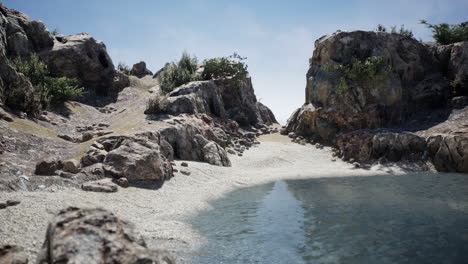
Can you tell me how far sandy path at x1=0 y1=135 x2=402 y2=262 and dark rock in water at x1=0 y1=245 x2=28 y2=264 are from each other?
43.2 inches

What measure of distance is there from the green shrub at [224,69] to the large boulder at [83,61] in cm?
1399

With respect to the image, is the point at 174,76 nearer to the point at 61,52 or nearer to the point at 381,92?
the point at 61,52

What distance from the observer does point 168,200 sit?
1527 centimetres

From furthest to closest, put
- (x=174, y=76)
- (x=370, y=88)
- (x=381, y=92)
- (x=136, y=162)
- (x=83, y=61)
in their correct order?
(x=174, y=76) < (x=83, y=61) < (x=381, y=92) < (x=370, y=88) < (x=136, y=162)

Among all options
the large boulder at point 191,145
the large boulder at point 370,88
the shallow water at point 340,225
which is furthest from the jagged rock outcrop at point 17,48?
the large boulder at point 370,88

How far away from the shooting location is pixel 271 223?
A: 12234 millimetres

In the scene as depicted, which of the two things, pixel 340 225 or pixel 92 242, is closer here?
pixel 92 242

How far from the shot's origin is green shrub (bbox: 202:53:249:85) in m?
44.5

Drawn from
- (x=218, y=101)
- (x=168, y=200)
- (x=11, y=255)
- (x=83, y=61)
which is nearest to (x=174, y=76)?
(x=218, y=101)

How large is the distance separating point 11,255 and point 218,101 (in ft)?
113

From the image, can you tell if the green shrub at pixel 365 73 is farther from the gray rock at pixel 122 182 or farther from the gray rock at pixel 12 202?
the gray rock at pixel 12 202

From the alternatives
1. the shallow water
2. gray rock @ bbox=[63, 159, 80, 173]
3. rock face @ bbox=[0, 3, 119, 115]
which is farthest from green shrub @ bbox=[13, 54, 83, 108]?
the shallow water

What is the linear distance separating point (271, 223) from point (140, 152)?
9.07 meters

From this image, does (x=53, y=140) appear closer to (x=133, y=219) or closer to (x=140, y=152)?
(x=140, y=152)
